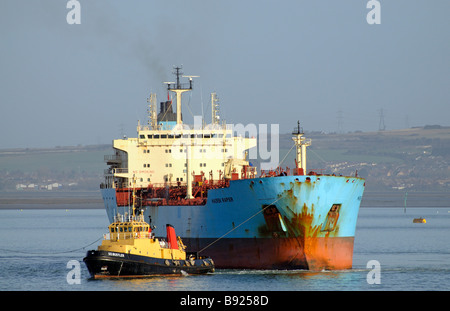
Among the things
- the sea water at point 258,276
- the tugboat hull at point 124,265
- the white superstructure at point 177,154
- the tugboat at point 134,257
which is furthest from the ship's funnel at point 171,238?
the white superstructure at point 177,154

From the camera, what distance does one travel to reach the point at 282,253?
1925 inches

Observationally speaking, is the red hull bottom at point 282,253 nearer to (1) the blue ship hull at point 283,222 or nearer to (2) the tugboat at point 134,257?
(1) the blue ship hull at point 283,222

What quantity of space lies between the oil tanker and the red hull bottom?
5cm

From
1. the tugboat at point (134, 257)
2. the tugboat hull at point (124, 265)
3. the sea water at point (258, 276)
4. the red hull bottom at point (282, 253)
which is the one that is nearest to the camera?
the sea water at point (258, 276)

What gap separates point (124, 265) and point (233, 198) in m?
8.48

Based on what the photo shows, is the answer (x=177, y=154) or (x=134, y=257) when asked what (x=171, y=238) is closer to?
(x=134, y=257)

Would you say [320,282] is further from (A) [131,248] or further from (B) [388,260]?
(B) [388,260]

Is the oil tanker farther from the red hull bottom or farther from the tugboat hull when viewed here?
the tugboat hull

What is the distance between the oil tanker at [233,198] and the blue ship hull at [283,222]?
0.17 feet

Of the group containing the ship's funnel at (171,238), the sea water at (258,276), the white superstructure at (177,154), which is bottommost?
the sea water at (258,276)

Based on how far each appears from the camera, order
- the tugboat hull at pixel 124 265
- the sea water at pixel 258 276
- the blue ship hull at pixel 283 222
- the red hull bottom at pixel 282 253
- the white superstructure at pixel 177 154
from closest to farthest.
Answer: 1. the sea water at pixel 258 276
2. the tugboat hull at pixel 124 265
3. the blue ship hull at pixel 283 222
4. the red hull bottom at pixel 282 253
5. the white superstructure at pixel 177 154

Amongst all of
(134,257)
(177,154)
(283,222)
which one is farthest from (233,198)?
(177,154)

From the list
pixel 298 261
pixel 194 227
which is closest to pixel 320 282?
pixel 298 261

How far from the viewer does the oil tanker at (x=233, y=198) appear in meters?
48.6
